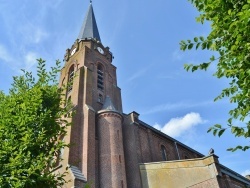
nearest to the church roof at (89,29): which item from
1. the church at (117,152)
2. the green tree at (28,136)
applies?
the church at (117,152)

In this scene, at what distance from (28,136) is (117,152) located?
38.7ft

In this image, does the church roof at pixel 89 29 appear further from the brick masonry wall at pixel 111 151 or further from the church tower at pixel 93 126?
the brick masonry wall at pixel 111 151

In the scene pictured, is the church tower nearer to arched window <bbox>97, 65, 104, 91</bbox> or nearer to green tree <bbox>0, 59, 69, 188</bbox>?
arched window <bbox>97, 65, 104, 91</bbox>

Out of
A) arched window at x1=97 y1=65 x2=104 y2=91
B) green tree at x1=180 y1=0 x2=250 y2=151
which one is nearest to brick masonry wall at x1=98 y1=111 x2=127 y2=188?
arched window at x1=97 y1=65 x2=104 y2=91

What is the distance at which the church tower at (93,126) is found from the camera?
17.0 meters

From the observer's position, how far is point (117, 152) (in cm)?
1856

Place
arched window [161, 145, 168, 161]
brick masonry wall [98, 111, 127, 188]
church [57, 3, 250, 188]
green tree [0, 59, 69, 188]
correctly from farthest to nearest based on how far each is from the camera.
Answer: arched window [161, 145, 168, 161], brick masonry wall [98, 111, 127, 188], church [57, 3, 250, 188], green tree [0, 59, 69, 188]

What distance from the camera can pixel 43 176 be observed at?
7.34 meters

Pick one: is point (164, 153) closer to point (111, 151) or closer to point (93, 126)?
point (111, 151)

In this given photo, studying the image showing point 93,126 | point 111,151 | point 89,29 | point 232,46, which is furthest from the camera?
point 89,29

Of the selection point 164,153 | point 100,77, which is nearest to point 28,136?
point 164,153

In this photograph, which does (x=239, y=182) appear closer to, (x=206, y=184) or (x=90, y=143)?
(x=206, y=184)

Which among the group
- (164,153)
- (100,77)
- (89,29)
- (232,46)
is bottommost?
(232,46)

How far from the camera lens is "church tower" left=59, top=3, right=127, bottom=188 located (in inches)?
671
